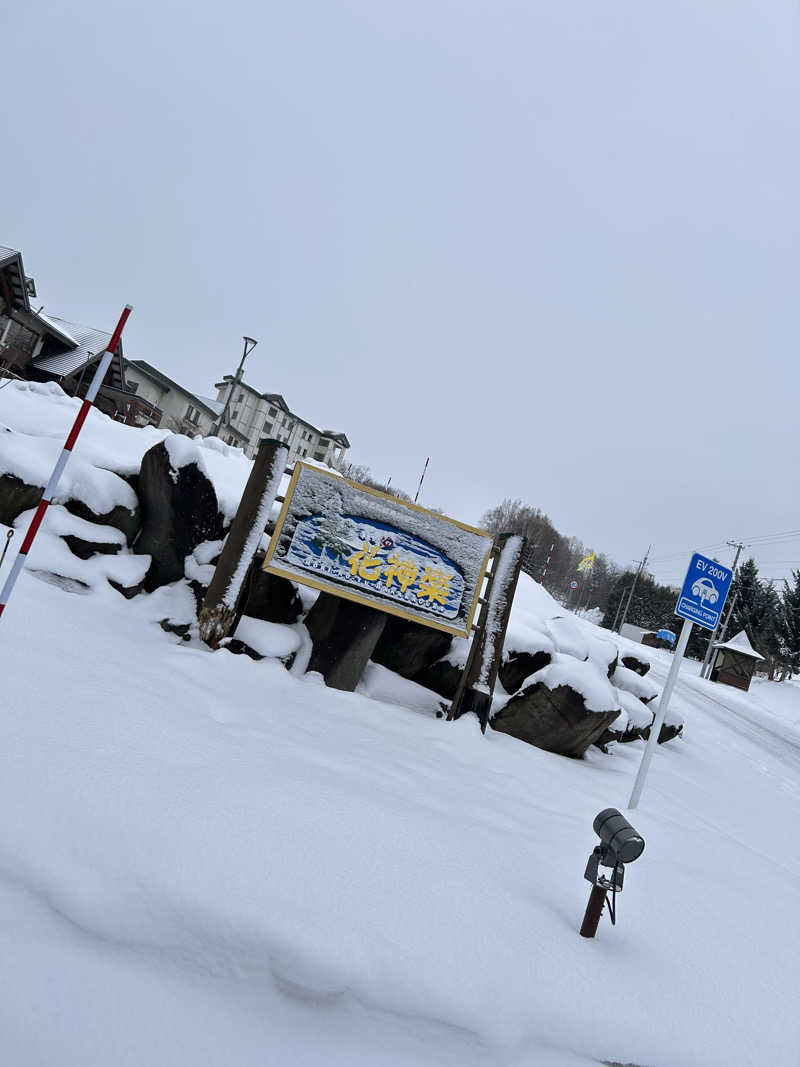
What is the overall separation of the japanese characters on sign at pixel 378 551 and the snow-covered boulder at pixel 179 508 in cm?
111

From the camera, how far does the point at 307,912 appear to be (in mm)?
2088

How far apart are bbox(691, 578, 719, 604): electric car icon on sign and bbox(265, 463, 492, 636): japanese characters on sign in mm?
2057

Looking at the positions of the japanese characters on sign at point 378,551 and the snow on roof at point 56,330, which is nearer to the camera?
the japanese characters on sign at point 378,551

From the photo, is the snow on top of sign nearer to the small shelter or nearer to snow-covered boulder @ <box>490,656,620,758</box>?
snow-covered boulder @ <box>490,656,620,758</box>

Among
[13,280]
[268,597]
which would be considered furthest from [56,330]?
[268,597]

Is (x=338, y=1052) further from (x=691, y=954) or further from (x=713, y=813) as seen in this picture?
(x=713, y=813)

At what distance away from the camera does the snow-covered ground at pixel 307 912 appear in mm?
1782

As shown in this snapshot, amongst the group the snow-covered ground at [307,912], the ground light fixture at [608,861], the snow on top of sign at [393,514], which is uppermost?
the snow on top of sign at [393,514]

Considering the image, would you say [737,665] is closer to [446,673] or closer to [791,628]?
[791,628]

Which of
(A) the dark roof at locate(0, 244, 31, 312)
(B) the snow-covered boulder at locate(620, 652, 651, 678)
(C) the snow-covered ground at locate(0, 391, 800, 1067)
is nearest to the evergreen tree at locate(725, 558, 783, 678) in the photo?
(B) the snow-covered boulder at locate(620, 652, 651, 678)

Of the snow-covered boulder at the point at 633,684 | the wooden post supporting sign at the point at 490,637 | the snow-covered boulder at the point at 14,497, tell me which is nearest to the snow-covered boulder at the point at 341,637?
the wooden post supporting sign at the point at 490,637

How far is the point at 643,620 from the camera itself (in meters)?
57.6

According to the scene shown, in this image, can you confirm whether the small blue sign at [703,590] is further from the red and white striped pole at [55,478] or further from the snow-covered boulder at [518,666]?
the red and white striped pole at [55,478]

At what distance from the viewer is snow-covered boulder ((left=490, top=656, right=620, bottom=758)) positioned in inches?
251
